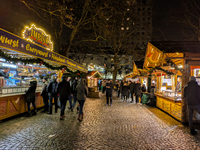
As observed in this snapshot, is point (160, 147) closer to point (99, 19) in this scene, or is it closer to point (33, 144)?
point (33, 144)

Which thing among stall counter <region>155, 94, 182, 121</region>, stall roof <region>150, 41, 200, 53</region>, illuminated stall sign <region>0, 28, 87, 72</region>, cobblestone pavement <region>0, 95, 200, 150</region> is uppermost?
stall roof <region>150, 41, 200, 53</region>

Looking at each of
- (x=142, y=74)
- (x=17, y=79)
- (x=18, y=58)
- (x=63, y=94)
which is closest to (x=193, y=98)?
(x=63, y=94)

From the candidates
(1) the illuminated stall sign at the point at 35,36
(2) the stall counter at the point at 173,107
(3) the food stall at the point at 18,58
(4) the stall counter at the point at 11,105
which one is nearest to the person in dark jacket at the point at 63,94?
(3) the food stall at the point at 18,58

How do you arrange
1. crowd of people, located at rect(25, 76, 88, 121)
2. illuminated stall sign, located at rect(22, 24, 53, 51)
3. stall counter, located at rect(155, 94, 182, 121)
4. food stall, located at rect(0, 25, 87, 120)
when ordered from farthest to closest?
illuminated stall sign, located at rect(22, 24, 53, 51) < stall counter, located at rect(155, 94, 182, 121) < crowd of people, located at rect(25, 76, 88, 121) < food stall, located at rect(0, 25, 87, 120)

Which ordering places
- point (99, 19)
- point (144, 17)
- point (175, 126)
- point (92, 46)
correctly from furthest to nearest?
point (144, 17), point (92, 46), point (99, 19), point (175, 126)

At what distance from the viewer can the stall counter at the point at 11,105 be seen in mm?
5840

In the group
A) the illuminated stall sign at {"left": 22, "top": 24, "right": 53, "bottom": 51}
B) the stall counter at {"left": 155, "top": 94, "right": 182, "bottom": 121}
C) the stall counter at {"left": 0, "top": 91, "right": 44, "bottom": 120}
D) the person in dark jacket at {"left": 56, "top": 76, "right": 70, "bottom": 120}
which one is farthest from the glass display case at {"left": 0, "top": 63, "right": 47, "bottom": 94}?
the stall counter at {"left": 155, "top": 94, "right": 182, "bottom": 121}

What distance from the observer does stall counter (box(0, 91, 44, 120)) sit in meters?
5.84

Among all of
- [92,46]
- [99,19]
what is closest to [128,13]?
[99,19]

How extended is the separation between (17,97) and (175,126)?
695 cm

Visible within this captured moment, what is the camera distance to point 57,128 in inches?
201

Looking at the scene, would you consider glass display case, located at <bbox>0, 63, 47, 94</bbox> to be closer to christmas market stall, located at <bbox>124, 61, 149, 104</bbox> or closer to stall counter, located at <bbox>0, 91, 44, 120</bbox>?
stall counter, located at <bbox>0, 91, 44, 120</bbox>

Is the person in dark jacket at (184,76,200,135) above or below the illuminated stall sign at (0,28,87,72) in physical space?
below

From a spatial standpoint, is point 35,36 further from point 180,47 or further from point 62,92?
point 180,47
